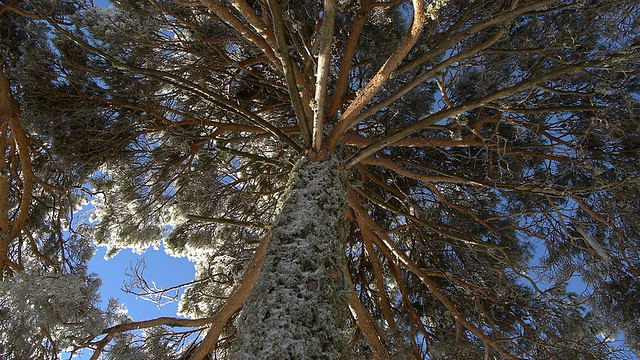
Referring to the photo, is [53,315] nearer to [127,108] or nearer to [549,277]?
[127,108]

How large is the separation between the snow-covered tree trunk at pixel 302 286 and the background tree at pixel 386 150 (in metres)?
0.03

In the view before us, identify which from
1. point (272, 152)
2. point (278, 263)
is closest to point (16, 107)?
point (272, 152)

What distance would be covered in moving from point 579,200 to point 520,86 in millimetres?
1881

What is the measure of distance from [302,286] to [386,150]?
15.0ft

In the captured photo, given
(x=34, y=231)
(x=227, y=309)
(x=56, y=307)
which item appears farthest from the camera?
(x=34, y=231)

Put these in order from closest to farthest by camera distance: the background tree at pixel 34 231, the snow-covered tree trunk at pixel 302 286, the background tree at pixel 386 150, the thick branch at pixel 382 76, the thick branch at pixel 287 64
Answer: the snow-covered tree trunk at pixel 302 286 → the thick branch at pixel 287 64 → the thick branch at pixel 382 76 → the background tree at pixel 386 150 → the background tree at pixel 34 231

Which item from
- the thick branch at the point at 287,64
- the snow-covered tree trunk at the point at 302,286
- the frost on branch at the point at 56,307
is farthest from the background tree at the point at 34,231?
the thick branch at the point at 287,64

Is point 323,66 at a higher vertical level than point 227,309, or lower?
higher

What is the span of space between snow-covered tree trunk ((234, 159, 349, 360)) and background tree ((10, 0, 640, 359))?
0.09ft

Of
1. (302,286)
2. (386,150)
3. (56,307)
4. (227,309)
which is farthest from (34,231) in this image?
(302,286)

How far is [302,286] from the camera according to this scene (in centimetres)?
247

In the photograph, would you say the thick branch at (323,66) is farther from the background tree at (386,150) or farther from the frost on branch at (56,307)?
the frost on branch at (56,307)

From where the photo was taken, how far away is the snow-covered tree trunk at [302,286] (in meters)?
2.20

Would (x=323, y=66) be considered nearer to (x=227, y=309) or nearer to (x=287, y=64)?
(x=287, y=64)
